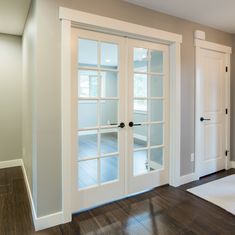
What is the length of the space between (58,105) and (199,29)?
2511mm

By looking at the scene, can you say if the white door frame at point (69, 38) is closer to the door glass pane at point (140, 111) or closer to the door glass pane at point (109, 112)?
the door glass pane at point (109, 112)

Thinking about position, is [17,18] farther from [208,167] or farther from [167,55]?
[208,167]

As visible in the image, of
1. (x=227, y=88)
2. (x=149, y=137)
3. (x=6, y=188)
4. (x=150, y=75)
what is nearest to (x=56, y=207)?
(x=6, y=188)

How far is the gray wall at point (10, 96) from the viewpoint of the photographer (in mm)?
3596

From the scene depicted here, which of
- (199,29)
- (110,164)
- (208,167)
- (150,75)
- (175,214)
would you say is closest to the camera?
(175,214)

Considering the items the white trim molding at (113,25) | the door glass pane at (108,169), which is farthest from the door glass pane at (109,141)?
the white trim molding at (113,25)

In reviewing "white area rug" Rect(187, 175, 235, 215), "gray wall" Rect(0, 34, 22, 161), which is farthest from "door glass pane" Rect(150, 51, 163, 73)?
"gray wall" Rect(0, 34, 22, 161)

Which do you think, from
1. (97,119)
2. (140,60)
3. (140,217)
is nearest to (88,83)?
(97,119)

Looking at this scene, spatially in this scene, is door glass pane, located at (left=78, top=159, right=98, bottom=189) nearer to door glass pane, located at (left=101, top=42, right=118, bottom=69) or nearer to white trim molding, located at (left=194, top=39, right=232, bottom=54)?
door glass pane, located at (left=101, top=42, right=118, bottom=69)

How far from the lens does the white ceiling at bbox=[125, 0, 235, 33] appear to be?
7.96 ft

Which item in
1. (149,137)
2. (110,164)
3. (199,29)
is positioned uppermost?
(199,29)

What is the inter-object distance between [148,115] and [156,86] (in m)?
0.44

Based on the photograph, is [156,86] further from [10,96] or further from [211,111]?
[10,96]

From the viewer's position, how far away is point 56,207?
2.07m
